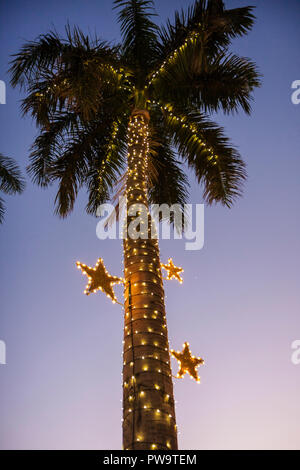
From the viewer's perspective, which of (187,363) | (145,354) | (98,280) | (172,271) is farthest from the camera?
(172,271)

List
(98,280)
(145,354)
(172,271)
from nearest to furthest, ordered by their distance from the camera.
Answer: (145,354)
(98,280)
(172,271)

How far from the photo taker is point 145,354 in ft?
15.0

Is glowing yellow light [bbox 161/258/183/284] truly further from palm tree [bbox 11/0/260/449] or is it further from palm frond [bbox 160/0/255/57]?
palm frond [bbox 160/0/255/57]

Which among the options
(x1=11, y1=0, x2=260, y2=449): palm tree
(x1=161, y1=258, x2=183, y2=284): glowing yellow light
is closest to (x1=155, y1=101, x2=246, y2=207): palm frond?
(x1=11, y1=0, x2=260, y2=449): palm tree

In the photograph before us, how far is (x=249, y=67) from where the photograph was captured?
7.81 meters

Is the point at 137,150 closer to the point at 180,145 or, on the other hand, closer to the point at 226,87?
the point at 180,145

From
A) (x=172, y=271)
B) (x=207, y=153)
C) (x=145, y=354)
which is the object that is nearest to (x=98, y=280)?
(x=145, y=354)

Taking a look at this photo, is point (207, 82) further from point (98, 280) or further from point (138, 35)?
point (98, 280)

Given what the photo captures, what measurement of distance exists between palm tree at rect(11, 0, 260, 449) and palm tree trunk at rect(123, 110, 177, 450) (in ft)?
0.15

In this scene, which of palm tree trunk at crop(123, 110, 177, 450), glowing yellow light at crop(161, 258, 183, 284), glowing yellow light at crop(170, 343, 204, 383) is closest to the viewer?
palm tree trunk at crop(123, 110, 177, 450)

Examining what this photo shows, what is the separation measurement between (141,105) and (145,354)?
18.5 feet

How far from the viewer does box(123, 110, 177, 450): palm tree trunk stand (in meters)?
3.94

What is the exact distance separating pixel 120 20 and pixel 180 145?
328cm
